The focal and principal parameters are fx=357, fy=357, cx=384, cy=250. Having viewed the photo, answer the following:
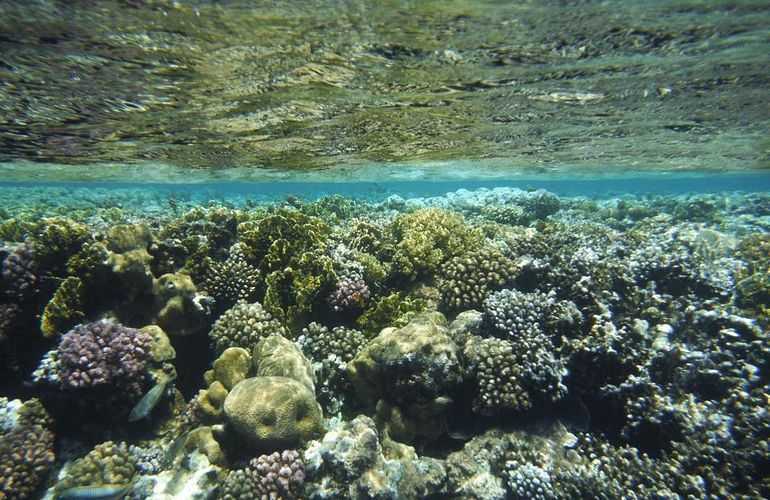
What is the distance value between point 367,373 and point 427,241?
366 cm

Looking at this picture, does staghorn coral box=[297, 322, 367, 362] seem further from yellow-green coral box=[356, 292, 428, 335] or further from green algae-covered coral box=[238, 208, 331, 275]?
green algae-covered coral box=[238, 208, 331, 275]

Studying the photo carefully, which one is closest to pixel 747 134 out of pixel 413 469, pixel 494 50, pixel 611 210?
pixel 611 210

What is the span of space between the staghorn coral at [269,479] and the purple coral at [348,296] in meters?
2.99

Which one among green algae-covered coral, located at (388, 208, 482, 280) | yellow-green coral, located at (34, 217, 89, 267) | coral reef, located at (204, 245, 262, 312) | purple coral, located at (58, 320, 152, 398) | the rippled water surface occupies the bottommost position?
purple coral, located at (58, 320, 152, 398)

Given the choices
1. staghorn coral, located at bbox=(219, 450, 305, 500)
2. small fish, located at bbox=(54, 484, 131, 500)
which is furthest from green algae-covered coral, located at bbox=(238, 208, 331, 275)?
small fish, located at bbox=(54, 484, 131, 500)

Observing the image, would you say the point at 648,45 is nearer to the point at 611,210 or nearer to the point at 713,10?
the point at 713,10

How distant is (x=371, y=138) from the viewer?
1816 cm

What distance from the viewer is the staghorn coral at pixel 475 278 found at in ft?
24.6

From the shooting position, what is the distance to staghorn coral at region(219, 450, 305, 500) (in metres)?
4.64

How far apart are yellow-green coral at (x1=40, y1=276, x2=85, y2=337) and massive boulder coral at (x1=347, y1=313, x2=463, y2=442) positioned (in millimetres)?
5079

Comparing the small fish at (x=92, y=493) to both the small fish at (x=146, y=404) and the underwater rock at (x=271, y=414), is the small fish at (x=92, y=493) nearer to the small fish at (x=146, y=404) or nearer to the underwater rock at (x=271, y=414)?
the small fish at (x=146, y=404)

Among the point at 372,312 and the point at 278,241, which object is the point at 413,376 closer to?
the point at 372,312

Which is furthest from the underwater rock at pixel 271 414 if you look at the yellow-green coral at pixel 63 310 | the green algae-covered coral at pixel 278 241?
the yellow-green coral at pixel 63 310

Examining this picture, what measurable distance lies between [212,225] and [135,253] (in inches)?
84.9
